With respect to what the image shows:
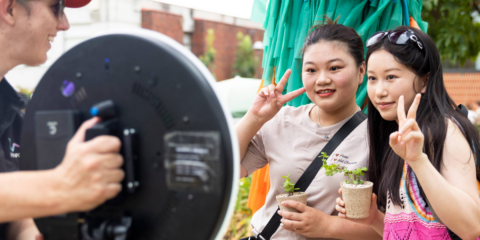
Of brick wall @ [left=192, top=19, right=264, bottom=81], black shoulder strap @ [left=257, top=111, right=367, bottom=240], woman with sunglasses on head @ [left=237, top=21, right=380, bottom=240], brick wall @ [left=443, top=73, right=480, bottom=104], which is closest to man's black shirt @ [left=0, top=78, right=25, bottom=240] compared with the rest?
woman with sunglasses on head @ [left=237, top=21, right=380, bottom=240]

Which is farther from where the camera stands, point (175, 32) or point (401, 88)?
point (175, 32)

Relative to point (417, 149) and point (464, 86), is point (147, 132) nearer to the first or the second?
point (417, 149)

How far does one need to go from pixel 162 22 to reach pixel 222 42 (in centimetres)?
477

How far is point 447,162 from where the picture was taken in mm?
1278

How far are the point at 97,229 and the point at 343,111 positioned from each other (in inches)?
45.9

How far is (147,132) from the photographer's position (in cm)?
90

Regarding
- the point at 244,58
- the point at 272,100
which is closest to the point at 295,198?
the point at 272,100

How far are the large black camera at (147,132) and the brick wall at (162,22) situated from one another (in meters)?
13.2

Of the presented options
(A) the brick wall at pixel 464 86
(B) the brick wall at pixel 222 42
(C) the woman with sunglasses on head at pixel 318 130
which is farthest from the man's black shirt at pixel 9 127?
(B) the brick wall at pixel 222 42

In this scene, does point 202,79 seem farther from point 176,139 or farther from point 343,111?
point 343,111

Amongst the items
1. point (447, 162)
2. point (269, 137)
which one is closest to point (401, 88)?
point (447, 162)

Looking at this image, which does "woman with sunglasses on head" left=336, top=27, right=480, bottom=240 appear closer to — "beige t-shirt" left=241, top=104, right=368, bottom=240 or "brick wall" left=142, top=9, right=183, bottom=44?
"beige t-shirt" left=241, top=104, right=368, bottom=240

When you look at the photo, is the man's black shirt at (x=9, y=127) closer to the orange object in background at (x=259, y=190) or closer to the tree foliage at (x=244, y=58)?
the orange object in background at (x=259, y=190)

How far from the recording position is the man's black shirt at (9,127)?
3.92 feet
